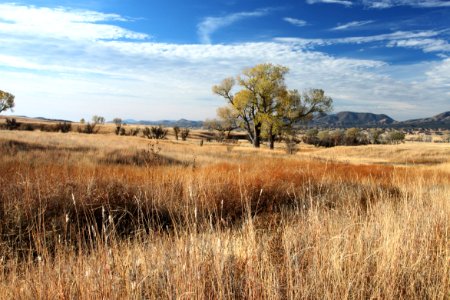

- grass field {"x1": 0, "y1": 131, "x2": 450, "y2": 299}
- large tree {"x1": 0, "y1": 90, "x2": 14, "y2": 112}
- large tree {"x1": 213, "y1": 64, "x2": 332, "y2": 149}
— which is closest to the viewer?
grass field {"x1": 0, "y1": 131, "x2": 450, "y2": 299}

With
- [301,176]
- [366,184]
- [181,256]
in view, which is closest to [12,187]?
[181,256]

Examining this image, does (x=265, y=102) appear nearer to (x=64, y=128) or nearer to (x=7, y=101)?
(x=64, y=128)

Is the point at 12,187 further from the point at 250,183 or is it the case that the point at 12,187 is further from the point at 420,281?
the point at 420,281

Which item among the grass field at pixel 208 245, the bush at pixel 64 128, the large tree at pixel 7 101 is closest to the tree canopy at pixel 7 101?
the large tree at pixel 7 101

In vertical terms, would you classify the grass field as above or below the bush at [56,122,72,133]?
below

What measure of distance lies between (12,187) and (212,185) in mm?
4067

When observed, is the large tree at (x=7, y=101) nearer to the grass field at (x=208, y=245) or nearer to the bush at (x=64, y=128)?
the bush at (x=64, y=128)

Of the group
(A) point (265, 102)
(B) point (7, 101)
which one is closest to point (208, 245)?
(A) point (265, 102)

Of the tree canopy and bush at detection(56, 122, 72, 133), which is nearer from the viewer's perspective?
bush at detection(56, 122, 72, 133)

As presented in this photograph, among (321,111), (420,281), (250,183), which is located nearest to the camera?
(420,281)

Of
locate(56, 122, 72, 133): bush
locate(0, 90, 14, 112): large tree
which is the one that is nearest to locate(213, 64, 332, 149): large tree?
locate(56, 122, 72, 133): bush

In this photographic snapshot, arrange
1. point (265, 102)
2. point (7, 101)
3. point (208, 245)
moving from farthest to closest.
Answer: point (7, 101) → point (265, 102) → point (208, 245)

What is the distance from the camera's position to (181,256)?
10.8ft

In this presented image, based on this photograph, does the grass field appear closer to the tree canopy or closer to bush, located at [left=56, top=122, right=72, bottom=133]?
bush, located at [left=56, top=122, right=72, bottom=133]
